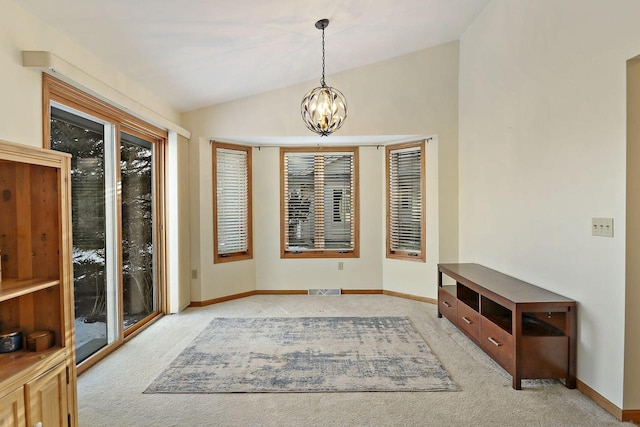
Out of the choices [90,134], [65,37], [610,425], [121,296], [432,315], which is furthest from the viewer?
[432,315]

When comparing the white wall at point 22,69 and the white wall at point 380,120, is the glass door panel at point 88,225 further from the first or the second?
the white wall at point 380,120

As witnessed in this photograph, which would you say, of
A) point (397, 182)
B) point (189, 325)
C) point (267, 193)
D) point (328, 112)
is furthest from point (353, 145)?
point (189, 325)

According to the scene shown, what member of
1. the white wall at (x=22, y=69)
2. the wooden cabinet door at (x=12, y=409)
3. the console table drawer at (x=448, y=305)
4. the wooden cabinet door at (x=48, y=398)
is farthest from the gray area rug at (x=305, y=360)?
the white wall at (x=22, y=69)

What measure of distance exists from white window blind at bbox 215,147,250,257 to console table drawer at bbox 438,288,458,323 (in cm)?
283

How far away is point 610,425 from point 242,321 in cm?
337

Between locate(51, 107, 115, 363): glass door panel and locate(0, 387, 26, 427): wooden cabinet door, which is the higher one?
locate(51, 107, 115, 363): glass door panel

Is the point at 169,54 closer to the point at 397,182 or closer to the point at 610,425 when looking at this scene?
the point at 397,182

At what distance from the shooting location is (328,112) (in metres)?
3.32

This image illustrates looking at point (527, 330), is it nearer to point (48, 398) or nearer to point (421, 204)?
point (421, 204)

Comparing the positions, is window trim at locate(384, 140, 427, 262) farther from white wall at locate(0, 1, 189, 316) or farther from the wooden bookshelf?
the wooden bookshelf

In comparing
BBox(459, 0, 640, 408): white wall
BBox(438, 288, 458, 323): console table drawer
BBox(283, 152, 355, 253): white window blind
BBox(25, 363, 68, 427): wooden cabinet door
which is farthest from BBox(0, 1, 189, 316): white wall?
BBox(438, 288, 458, 323): console table drawer

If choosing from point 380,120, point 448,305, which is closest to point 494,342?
point 448,305

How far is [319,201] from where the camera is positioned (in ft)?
18.5

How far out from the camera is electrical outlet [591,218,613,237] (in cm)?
237
